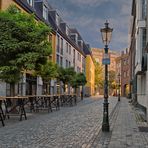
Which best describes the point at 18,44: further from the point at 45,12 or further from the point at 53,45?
the point at 53,45

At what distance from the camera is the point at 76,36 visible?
64188 mm

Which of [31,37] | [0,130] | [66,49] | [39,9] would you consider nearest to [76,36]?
[66,49]

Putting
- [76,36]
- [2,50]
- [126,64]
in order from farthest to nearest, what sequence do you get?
1. [126,64]
2. [76,36]
3. [2,50]

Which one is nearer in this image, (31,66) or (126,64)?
(31,66)

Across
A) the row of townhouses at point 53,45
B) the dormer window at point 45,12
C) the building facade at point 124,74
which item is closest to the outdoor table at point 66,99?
the row of townhouses at point 53,45

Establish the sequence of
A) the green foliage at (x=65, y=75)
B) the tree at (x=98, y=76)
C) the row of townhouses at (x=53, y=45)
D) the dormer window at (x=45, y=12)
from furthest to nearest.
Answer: the tree at (x=98, y=76) → the dormer window at (x=45, y=12) → the green foliage at (x=65, y=75) → the row of townhouses at (x=53, y=45)

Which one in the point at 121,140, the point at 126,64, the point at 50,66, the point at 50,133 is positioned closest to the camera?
the point at 121,140

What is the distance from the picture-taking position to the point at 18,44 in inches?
667

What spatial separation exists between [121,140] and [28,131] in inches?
134

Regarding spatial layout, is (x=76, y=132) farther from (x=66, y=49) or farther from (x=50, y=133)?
(x=66, y=49)

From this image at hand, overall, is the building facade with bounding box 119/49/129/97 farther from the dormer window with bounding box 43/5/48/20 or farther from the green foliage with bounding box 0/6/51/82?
the green foliage with bounding box 0/6/51/82

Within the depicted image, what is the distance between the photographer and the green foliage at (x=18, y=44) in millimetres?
16922

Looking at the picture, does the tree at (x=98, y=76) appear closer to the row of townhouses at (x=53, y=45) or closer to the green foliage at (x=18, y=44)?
the row of townhouses at (x=53, y=45)

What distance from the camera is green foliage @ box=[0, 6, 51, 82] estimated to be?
16922 millimetres
